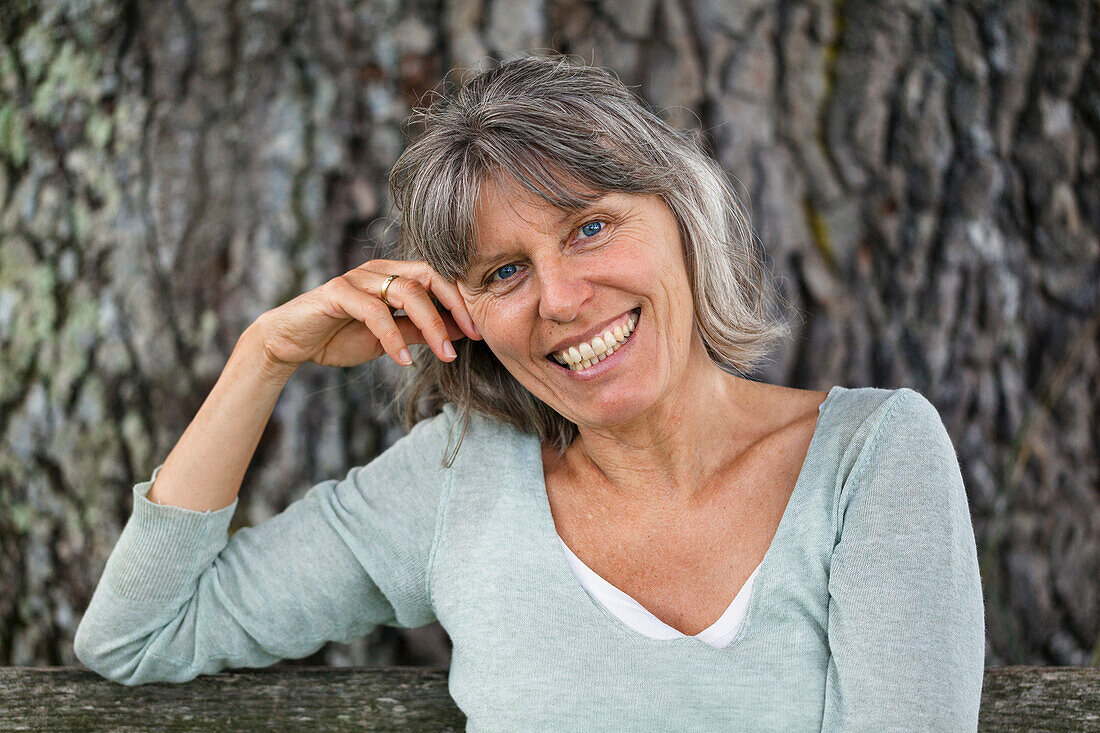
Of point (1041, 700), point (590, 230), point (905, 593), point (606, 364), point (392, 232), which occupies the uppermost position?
point (392, 232)

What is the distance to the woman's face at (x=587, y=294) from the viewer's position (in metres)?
1.53

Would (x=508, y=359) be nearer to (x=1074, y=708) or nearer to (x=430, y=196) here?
(x=430, y=196)

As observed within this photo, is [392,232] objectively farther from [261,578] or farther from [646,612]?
[646,612]

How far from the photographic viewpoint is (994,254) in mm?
2139

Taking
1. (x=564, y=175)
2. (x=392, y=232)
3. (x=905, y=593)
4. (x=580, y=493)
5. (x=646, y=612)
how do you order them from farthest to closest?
(x=392, y=232)
(x=580, y=493)
(x=646, y=612)
(x=564, y=175)
(x=905, y=593)

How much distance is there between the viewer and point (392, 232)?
6.87 ft

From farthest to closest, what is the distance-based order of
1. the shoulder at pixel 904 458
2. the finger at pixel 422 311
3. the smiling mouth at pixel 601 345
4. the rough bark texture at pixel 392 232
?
the rough bark texture at pixel 392 232 < the finger at pixel 422 311 < the smiling mouth at pixel 601 345 < the shoulder at pixel 904 458

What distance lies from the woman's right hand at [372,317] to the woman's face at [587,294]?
0.08m

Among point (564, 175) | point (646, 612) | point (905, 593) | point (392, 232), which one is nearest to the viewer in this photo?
point (905, 593)

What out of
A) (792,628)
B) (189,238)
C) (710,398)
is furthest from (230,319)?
(792,628)

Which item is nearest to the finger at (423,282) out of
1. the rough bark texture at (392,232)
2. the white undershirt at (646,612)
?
the rough bark texture at (392,232)

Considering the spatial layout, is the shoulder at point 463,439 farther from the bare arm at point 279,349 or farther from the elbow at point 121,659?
the elbow at point 121,659

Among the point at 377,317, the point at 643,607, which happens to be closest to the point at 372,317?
the point at 377,317

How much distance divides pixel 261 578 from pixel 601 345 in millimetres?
839
